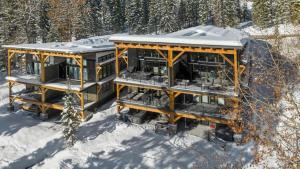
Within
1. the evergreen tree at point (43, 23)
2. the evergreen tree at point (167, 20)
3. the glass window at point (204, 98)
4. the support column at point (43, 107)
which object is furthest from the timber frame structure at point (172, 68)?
the evergreen tree at point (167, 20)

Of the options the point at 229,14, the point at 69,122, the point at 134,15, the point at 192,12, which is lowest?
the point at 69,122

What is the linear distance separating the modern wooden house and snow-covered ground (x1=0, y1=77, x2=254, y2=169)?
276 cm

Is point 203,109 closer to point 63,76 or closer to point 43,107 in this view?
point 63,76

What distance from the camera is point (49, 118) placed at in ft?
94.2

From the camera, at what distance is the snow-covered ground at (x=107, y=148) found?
1997 cm

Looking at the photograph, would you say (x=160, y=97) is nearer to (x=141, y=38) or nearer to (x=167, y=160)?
(x=141, y=38)

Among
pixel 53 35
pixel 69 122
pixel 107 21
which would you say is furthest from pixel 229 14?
pixel 69 122

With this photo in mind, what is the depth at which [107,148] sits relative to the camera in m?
21.8

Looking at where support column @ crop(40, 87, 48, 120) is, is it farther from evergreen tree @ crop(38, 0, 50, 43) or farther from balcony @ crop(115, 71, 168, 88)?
evergreen tree @ crop(38, 0, 50, 43)

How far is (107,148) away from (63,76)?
11.8 m

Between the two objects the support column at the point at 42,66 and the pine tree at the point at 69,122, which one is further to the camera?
the support column at the point at 42,66

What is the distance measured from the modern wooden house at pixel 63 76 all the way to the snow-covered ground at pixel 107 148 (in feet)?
9.06

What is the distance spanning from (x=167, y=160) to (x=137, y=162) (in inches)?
80.7

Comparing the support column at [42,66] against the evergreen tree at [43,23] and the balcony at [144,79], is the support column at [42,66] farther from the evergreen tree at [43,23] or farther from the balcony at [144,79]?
the evergreen tree at [43,23]
